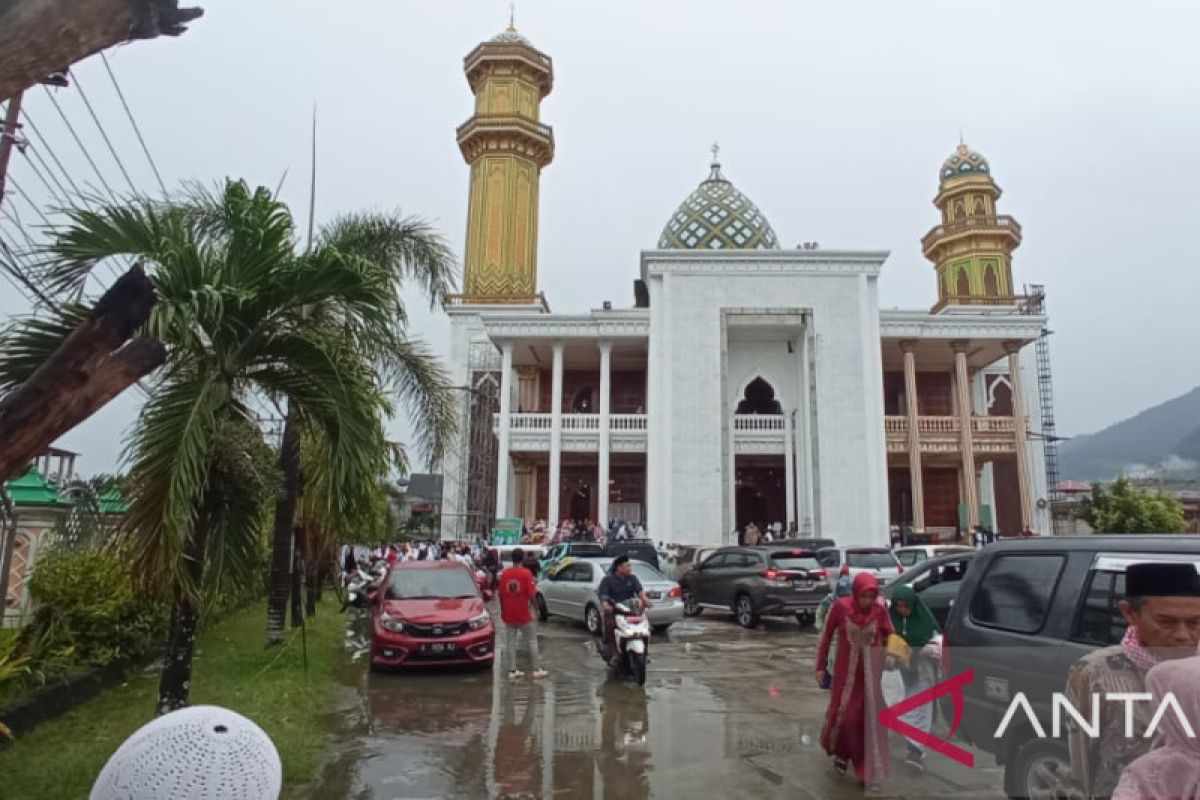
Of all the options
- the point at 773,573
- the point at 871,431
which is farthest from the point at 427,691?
the point at 871,431

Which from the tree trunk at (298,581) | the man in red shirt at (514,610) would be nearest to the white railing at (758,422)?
the tree trunk at (298,581)

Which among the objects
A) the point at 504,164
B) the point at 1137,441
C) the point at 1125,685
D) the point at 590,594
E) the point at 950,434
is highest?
the point at 1137,441

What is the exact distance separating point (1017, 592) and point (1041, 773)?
101 centimetres

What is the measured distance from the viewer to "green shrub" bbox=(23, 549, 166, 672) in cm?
679

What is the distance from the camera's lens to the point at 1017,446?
95.0 ft

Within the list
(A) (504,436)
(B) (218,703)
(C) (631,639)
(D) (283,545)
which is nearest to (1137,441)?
(A) (504,436)

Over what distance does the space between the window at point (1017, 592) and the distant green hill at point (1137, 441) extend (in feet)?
444

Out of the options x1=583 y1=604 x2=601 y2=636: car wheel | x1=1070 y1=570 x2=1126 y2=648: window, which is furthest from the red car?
x1=1070 y1=570 x2=1126 y2=648: window

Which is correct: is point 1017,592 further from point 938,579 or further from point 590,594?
point 590,594

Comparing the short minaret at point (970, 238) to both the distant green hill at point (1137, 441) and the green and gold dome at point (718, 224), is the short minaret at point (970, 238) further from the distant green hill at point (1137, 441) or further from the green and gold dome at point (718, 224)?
the distant green hill at point (1137, 441)

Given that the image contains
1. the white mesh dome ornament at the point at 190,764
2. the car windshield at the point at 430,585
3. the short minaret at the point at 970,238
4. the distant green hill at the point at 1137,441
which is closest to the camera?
the white mesh dome ornament at the point at 190,764

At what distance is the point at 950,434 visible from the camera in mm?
29422

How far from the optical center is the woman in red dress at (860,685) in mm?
5066

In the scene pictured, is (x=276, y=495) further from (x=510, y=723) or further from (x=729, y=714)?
(x=729, y=714)
